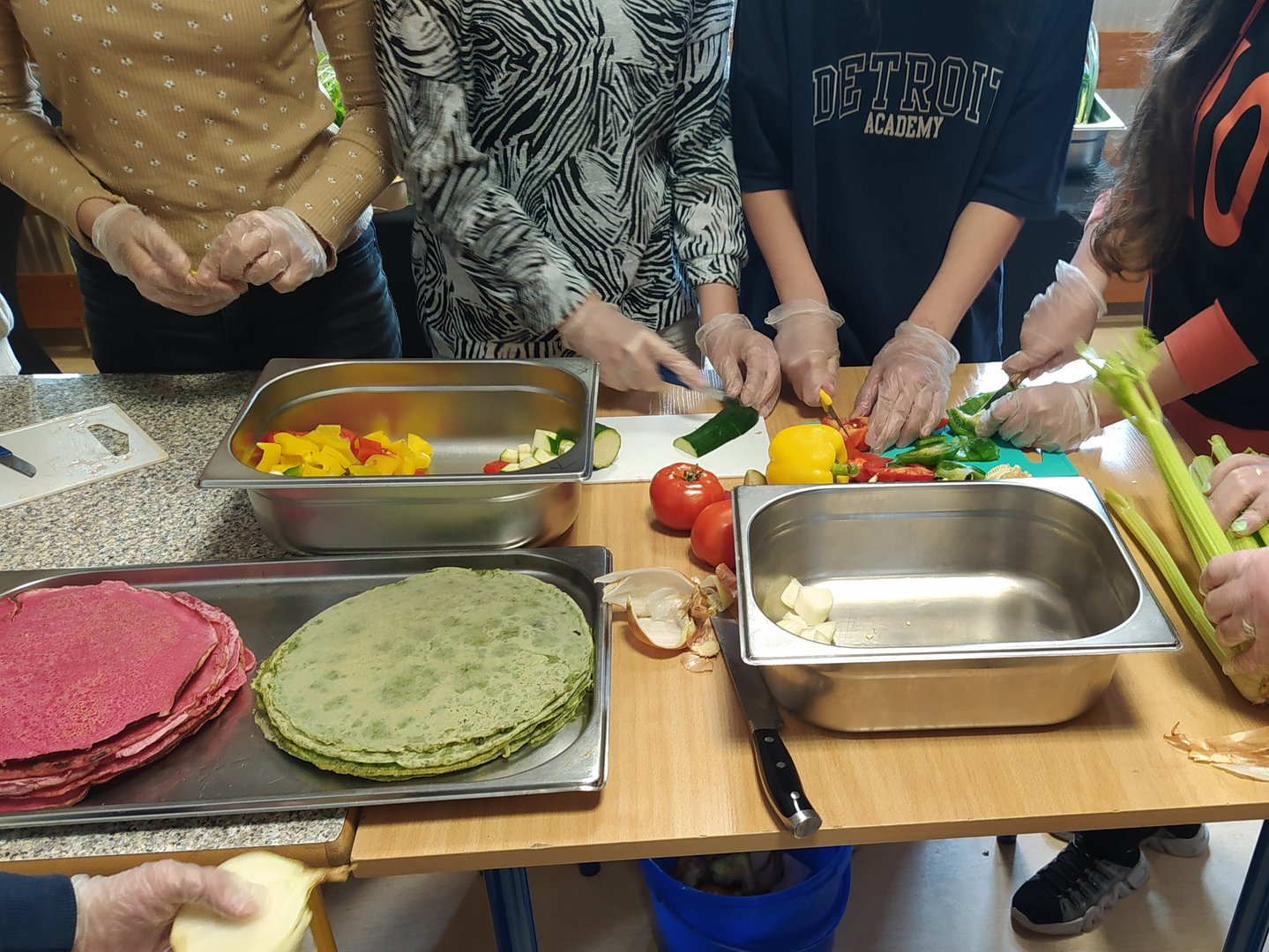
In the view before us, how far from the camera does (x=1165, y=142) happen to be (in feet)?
5.41

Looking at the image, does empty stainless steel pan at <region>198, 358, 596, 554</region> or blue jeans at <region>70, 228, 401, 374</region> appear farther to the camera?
blue jeans at <region>70, 228, 401, 374</region>

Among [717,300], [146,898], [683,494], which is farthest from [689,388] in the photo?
[146,898]

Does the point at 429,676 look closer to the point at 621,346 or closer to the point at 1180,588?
the point at 621,346

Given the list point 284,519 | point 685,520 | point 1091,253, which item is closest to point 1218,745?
point 685,520

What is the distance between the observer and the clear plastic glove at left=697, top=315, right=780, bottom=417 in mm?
1707

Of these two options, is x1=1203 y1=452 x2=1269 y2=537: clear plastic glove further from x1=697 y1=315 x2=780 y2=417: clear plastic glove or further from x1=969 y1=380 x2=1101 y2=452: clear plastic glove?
x1=697 y1=315 x2=780 y2=417: clear plastic glove

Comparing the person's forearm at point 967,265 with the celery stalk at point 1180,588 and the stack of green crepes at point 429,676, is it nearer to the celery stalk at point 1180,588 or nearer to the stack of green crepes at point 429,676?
the celery stalk at point 1180,588

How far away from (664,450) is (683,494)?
0.25m

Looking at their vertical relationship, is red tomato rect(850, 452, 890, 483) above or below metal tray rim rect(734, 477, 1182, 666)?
below

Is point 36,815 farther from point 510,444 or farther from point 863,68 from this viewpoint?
point 863,68

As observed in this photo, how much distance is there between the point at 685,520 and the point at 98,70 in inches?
48.5

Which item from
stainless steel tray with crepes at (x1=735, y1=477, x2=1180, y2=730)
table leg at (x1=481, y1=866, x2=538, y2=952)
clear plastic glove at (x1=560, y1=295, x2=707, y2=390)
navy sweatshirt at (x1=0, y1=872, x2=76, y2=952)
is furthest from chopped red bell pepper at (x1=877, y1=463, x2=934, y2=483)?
navy sweatshirt at (x1=0, y1=872, x2=76, y2=952)

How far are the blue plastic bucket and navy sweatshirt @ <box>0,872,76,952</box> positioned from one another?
90cm

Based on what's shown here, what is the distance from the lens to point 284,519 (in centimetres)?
129
